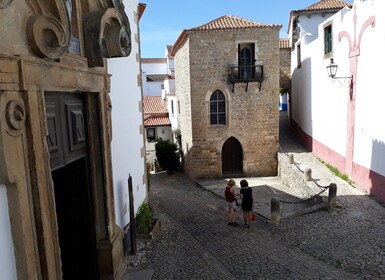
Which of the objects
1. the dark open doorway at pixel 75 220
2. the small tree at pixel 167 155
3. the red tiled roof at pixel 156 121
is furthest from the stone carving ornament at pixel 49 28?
the red tiled roof at pixel 156 121

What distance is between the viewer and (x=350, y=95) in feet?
34.5

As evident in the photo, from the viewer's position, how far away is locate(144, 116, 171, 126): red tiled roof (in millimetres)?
24297

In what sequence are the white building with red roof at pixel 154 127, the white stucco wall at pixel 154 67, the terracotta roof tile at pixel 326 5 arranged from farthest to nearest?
the white stucco wall at pixel 154 67 → the white building with red roof at pixel 154 127 → the terracotta roof tile at pixel 326 5

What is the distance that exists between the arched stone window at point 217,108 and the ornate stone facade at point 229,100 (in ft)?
0.40

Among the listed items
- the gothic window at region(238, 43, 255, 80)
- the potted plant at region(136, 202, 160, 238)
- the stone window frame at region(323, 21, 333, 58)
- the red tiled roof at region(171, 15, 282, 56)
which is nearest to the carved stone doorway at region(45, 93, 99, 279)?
the potted plant at region(136, 202, 160, 238)

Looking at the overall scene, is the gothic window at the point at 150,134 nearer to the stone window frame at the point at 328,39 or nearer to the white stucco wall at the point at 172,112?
the white stucco wall at the point at 172,112

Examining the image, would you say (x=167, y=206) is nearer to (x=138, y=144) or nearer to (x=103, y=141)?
(x=138, y=144)

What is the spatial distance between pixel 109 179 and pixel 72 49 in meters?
1.85

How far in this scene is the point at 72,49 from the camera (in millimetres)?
3674

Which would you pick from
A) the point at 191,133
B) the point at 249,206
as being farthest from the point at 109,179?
the point at 191,133

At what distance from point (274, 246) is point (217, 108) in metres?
10.1

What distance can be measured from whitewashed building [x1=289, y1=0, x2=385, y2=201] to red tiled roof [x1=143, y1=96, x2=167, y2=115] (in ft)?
40.9

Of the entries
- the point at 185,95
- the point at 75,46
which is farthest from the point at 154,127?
the point at 75,46

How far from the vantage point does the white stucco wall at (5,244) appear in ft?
8.42
